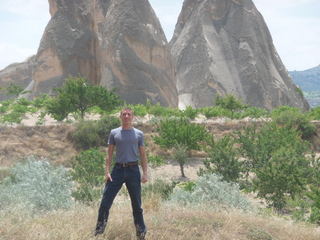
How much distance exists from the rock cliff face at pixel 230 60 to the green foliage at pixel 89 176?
94.6 ft

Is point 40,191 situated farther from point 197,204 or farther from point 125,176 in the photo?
point 197,204

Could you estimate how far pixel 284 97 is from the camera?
133 feet

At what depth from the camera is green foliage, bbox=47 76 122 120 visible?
17.7m

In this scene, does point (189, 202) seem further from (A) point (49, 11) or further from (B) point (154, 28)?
(A) point (49, 11)

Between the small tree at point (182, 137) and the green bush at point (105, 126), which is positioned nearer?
the small tree at point (182, 137)

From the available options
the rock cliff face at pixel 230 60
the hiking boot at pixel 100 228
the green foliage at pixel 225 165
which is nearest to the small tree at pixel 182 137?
the green foliage at pixel 225 165

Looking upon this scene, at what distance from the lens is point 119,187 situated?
13.0 feet

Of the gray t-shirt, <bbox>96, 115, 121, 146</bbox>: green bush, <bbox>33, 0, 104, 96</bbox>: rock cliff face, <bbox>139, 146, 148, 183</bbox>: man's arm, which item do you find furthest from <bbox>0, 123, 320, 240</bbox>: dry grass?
<bbox>33, 0, 104, 96</bbox>: rock cliff face

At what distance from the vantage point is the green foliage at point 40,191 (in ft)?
16.3

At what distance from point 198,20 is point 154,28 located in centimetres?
1738

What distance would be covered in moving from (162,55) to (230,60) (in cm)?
1616

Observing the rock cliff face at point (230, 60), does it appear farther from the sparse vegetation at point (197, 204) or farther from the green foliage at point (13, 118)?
the sparse vegetation at point (197, 204)

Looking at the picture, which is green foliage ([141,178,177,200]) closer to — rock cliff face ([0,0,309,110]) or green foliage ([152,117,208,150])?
green foliage ([152,117,208,150])

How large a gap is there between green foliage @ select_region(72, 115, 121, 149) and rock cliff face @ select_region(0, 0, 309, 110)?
985 centimetres
